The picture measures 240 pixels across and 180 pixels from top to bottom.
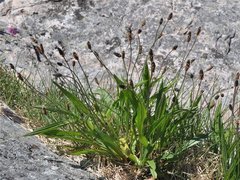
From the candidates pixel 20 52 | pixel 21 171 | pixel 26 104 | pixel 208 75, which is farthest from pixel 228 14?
pixel 21 171

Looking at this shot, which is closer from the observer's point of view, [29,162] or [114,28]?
[29,162]

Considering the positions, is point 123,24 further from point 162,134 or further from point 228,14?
point 162,134

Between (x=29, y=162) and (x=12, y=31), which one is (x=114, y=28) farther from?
(x=29, y=162)

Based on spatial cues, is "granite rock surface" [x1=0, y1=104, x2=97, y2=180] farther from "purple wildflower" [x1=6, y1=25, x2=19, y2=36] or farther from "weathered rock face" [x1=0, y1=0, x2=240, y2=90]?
"purple wildflower" [x1=6, y1=25, x2=19, y2=36]

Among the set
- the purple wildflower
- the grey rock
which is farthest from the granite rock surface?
the purple wildflower

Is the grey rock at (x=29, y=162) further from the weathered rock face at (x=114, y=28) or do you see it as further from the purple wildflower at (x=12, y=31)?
the purple wildflower at (x=12, y=31)

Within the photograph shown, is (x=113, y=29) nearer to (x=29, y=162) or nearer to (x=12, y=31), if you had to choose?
(x=12, y=31)

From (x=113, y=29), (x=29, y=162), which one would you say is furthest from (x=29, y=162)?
(x=113, y=29)
